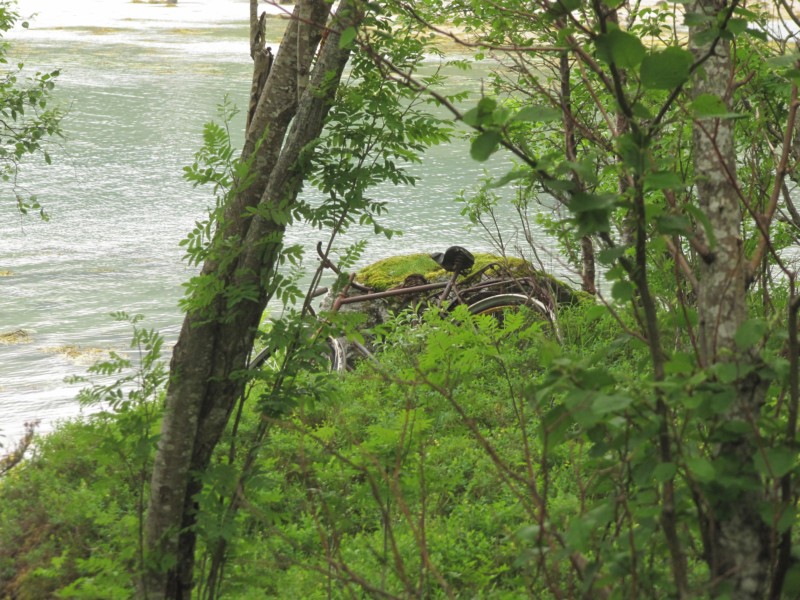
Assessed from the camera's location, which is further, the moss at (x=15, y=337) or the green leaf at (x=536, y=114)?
the moss at (x=15, y=337)

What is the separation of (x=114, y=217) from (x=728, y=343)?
16.3m

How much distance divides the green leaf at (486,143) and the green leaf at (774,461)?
28.7 inches

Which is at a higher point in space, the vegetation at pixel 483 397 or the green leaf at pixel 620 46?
the green leaf at pixel 620 46

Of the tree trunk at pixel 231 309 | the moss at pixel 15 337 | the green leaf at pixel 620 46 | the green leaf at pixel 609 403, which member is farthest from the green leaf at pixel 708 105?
the moss at pixel 15 337

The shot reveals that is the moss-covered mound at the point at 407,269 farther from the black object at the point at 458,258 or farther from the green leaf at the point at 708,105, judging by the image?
the green leaf at the point at 708,105

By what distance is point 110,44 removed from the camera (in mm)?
36469

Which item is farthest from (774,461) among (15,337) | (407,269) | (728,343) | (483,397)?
(15,337)

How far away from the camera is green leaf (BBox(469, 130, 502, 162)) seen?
169 centimetres

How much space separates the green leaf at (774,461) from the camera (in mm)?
1716

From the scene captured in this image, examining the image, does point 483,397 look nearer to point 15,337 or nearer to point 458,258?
point 458,258

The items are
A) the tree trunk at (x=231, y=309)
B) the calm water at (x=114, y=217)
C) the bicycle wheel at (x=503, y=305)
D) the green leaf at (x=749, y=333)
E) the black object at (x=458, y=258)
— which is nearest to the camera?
the green leaf at (x=749, y=333)

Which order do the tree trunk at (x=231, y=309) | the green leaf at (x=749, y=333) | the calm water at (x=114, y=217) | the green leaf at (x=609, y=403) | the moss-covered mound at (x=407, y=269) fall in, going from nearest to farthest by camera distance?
the green leaf at (x=609, y=403)
the green leaf at (x=749, y=333)
the tree trunk at (x=231, y=309)
the moss-covered mound at (x=407, y=269)
the calm water at (x=114, y=217)

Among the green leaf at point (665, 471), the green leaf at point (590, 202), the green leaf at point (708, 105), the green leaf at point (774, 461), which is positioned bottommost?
the green leaf at point (665, 471)

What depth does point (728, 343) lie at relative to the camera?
1.95 m
